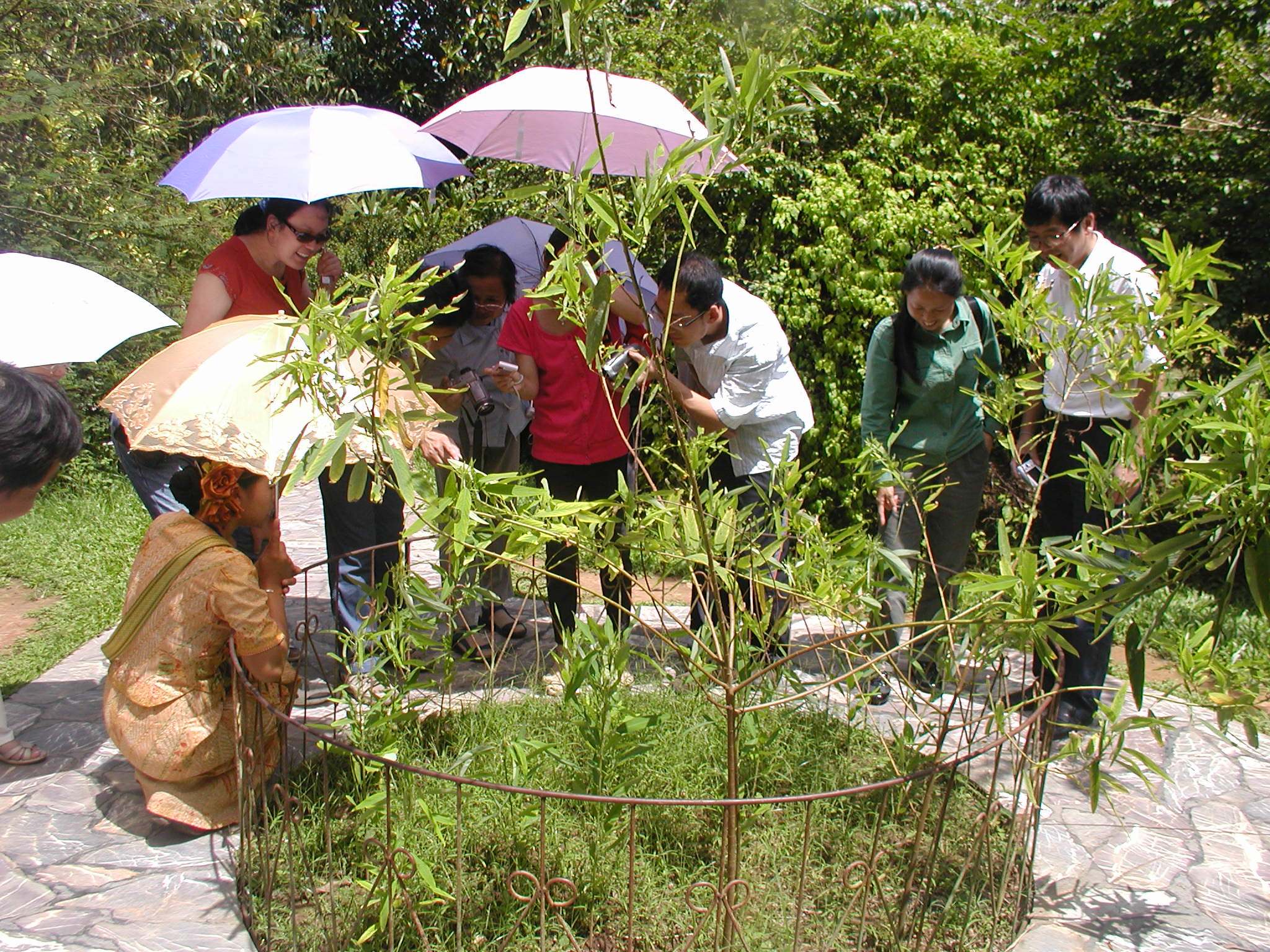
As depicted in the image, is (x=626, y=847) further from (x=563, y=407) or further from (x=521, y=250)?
(x=521, y=250)

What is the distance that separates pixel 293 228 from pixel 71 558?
3.44 metres

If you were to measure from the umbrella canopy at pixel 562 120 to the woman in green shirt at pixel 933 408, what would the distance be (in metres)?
0.94

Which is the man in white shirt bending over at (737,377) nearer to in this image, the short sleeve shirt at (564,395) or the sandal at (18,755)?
the short sleeve shirt at (564,395)

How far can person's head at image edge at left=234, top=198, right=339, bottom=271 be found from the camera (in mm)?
3768

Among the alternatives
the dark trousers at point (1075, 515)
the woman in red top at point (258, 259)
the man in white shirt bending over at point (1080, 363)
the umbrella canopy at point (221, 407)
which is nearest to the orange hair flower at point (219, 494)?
the umbrella canopy at point (221, 407)

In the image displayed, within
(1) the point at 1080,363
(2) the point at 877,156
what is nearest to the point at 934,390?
(1) the point at 1080,363

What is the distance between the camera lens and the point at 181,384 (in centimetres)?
303

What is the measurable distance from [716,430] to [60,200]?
5753 millimetres

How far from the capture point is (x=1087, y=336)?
3094 mm

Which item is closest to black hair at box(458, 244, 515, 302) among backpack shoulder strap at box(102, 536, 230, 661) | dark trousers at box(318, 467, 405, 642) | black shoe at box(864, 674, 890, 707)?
dark trousers at box(318, 467, 405, 642)

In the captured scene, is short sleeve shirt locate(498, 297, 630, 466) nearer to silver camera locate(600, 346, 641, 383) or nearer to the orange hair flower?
silver camera locate(600, 346, 641, 383)

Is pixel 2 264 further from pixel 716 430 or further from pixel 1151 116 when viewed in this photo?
pixel 1151 116

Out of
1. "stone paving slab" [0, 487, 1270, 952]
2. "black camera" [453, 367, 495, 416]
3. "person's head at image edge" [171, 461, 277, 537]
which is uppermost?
"black camera" [453, 367, 495, 416]

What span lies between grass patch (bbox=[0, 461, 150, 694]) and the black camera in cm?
221
